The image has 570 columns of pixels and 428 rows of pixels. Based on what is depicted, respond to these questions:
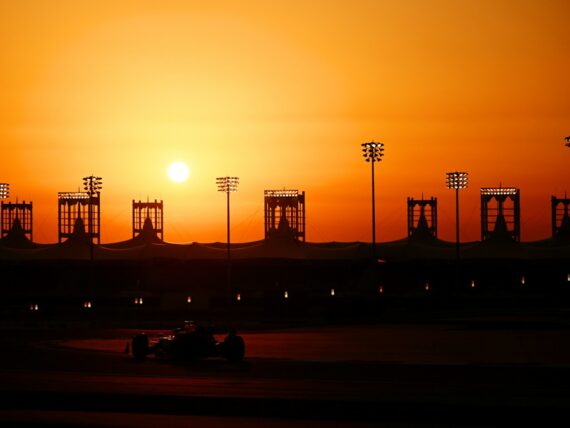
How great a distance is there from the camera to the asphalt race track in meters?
29.3

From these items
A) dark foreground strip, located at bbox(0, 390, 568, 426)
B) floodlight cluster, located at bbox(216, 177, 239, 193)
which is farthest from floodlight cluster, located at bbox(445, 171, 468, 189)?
dark foreground strip, located at bbox(0, 390, 568, 426)

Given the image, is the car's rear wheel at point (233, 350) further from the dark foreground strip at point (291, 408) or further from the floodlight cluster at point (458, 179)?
the floodlight cluster at point (458, 179)

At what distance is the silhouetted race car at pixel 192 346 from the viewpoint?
157 feet

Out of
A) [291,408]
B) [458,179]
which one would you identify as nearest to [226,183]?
[458,179]

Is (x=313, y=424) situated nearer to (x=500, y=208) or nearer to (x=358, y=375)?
(x=358, y=375)

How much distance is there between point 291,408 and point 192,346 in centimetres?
1877

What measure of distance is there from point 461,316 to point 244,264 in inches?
3198

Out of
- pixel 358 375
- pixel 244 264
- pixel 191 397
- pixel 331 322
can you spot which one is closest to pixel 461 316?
pixel 331 322

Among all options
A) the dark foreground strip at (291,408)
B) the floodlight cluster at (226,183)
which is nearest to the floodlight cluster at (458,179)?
the floodlight cluster at (226,183)

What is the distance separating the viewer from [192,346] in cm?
4888

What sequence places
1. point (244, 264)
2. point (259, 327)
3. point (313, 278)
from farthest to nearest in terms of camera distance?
1. point (313, 278)
2. point (244, 264)
3. point (259, 327)

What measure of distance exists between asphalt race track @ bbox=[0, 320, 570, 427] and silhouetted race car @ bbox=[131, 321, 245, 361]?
0.47m

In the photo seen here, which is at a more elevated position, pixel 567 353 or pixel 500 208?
pixel 500 208

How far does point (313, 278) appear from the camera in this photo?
617 feet
